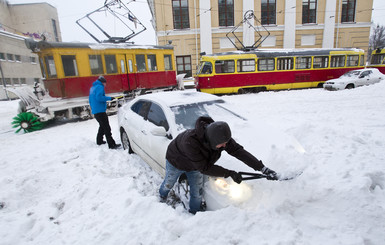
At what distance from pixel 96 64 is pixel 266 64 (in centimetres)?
1000

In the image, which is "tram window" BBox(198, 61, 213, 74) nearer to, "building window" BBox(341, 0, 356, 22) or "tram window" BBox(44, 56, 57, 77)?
"tram window" BBox(44, 56, 57, 77)

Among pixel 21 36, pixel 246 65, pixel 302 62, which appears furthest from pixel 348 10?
pixel 21 36

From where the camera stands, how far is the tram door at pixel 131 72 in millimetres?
9969

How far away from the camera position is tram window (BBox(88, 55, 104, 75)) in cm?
902

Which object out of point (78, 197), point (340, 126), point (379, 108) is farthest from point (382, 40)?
point (78, 197)

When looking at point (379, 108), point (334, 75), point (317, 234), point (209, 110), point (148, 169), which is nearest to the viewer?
point (317, 234)

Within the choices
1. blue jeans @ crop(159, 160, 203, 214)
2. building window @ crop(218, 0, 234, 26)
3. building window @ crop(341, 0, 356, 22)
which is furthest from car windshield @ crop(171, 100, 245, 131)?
building window @ crop(341, 0, 356, 22)

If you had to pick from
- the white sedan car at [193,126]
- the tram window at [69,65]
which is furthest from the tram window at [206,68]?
the white sedan car at [193,126]

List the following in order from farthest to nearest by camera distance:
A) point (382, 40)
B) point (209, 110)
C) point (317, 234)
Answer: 1. point (382, 40)
2. point (209, 110)
3. point (317, 234)

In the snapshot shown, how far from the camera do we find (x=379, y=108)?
701 centimetres

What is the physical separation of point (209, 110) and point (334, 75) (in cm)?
1419

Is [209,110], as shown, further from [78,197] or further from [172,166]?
[78,197]

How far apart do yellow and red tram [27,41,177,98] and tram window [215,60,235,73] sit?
2940 mm

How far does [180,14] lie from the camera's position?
18984mm
